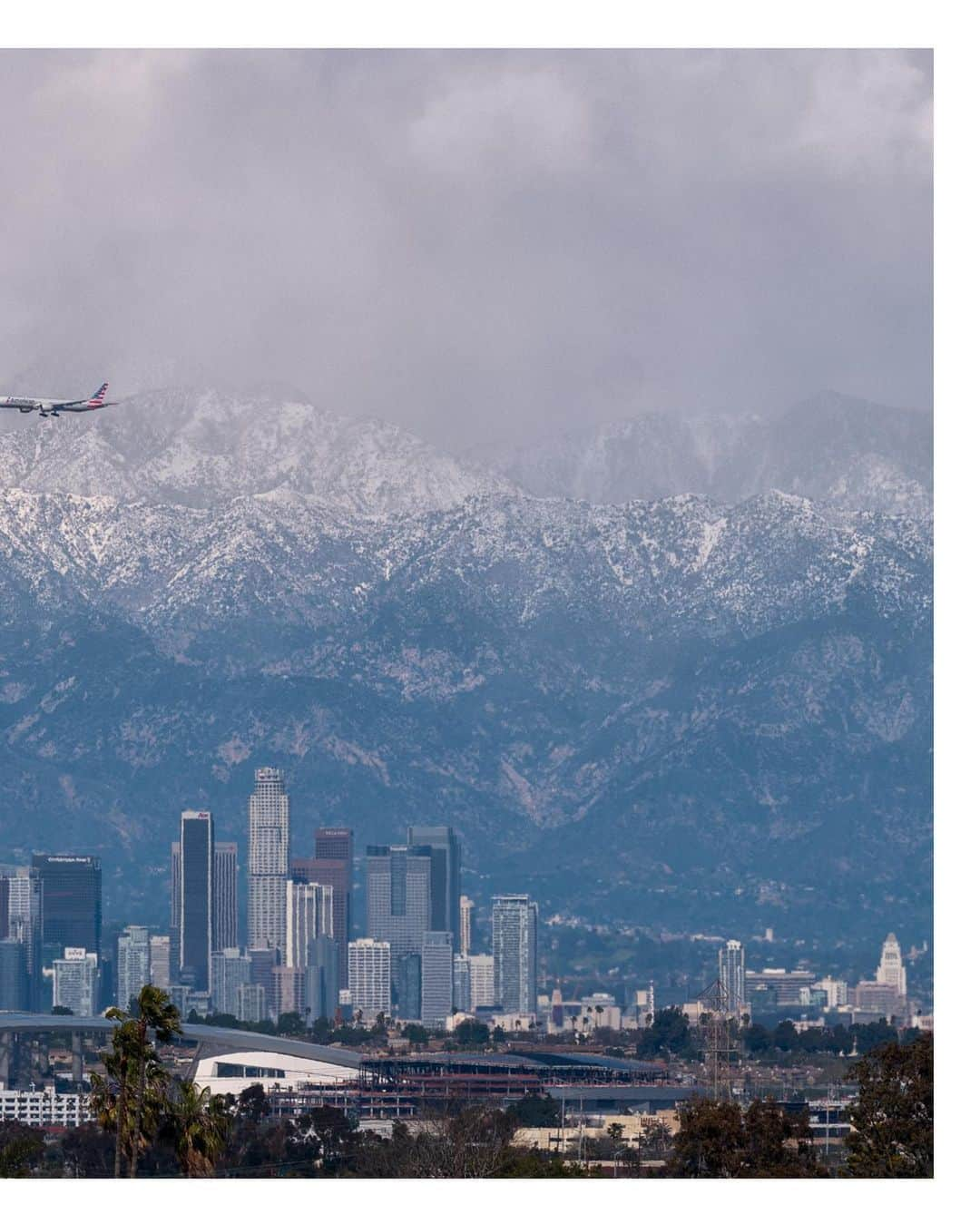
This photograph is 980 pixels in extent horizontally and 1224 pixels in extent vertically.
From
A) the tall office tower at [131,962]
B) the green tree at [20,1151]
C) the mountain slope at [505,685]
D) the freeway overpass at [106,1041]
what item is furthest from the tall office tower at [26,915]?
the green tree at [20,1151]

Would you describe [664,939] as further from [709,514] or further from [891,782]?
[709,514]

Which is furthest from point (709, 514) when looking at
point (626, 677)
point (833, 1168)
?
point (833, 1168)

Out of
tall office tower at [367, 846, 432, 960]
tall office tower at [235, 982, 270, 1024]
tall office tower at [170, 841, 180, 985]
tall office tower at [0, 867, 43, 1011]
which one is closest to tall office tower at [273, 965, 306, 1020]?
tall office tower at [235, 982, 270, 1024]

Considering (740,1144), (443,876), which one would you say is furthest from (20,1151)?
(443,876)

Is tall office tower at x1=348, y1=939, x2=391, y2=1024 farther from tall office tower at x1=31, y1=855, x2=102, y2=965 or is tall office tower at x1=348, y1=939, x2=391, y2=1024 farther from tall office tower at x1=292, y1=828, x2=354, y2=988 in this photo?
tall office tower at x1=31, y1=855, x2=102, y2=965

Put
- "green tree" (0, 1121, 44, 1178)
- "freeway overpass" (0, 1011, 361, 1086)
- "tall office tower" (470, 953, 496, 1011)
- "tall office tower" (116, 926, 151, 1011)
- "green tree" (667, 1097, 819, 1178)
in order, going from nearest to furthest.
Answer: "green tree" (667, 1097, 819, 1178)
"green tree" (0, 1121, 44, 1178)
"freeway overpass" (0, 1011, 361, 1086)
"tall office tower" (116, 926, 151, 1011)
"tall office tower" (470, 953, 496, 1011)

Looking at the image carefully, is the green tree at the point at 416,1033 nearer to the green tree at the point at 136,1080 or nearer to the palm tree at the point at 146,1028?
the green tree at the point at 136,1080
